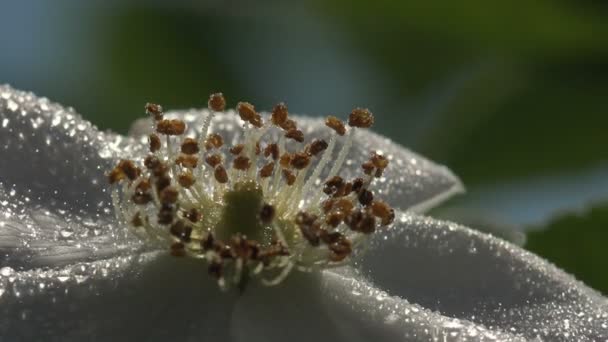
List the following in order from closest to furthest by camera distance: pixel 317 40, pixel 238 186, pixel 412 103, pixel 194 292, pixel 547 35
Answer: pixel 194 292 < pixel 238 186 < pixel 547 35 < pixel 412 103 < pixel 317 40

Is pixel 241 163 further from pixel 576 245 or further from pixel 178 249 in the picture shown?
pixel 576 245

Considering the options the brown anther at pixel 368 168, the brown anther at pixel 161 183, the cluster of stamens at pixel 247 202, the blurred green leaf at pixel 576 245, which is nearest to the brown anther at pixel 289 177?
the cluster of stamens at pixel 247 202

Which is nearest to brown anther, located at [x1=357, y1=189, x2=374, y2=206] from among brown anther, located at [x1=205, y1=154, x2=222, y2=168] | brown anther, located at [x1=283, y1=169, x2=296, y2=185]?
brown anther, located at [x1=283, y1=169, x2=296, y2=185]

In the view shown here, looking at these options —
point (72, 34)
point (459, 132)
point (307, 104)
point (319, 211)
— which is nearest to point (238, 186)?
point (319, 211)

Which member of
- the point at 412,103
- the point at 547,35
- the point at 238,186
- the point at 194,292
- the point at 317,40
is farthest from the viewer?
the point at 317,40

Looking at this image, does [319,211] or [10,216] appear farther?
[319,211]

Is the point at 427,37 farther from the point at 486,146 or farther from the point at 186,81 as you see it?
the point at 186,81

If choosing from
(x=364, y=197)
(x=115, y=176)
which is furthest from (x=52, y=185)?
(x=364, y=197)

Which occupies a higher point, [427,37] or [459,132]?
[427,37]
